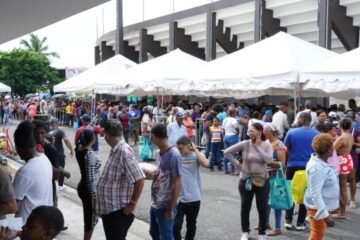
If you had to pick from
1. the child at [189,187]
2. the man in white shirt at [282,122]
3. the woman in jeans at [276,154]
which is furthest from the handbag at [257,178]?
the man in white shirt at [282,122]

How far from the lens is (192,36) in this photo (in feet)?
104

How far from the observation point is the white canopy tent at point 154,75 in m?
16.6

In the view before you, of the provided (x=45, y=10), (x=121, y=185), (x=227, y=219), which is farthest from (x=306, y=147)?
(x=45, y=10)

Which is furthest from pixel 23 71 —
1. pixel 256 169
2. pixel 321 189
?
pixel 321 189

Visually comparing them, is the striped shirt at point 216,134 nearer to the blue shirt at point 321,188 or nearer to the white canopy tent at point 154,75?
the white canopy tent at point 154,75

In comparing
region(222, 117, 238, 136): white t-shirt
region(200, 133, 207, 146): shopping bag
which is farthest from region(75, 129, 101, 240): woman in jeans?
region(200, 133, 207, 146): shopping bag

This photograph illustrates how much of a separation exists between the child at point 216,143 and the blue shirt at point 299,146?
5.44 metres

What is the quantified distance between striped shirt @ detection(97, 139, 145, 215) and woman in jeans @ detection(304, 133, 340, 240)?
67.0 inches

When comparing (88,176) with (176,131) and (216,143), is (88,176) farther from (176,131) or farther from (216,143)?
(216,143)

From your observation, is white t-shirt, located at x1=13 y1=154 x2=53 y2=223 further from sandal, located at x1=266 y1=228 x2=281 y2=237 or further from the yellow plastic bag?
sandal, located at x1=266 y1=228 x2=281 y2=237

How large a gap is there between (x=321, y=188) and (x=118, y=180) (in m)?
2.02

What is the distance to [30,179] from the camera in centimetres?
417

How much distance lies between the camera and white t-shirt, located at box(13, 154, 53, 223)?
4.16 metres

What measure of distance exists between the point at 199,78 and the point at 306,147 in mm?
6443
